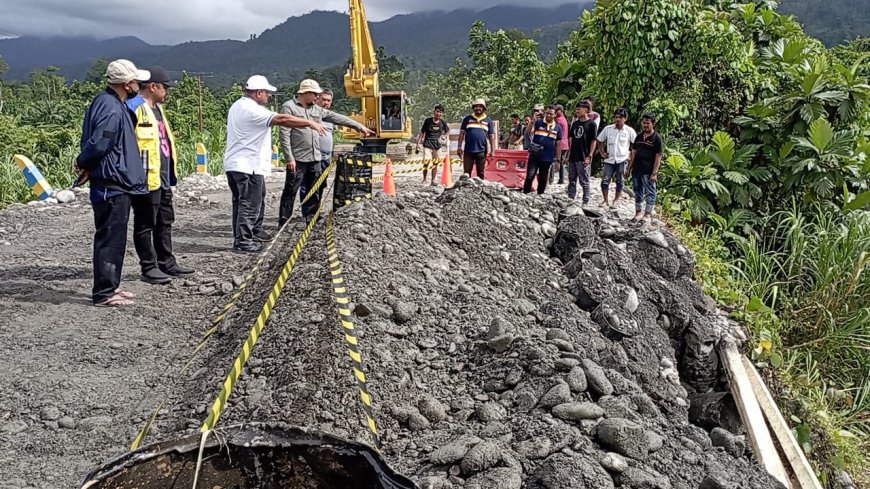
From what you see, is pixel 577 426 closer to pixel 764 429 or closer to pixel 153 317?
pixel 764 429

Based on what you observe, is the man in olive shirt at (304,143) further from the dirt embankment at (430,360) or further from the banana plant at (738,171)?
the banana plant at (738,171)

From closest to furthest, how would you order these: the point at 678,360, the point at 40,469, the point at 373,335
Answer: the point at 40,469 → the point at 373,335 → the point at 678,360

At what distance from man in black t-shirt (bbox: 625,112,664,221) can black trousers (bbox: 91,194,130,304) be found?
5939 mm

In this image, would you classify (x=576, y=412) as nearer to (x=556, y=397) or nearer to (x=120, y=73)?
(x=556, y=397)

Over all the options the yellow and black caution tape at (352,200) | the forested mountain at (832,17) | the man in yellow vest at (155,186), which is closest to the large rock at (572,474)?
the man in yellow vest at (155,186)

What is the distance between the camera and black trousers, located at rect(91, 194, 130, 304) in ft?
15.4

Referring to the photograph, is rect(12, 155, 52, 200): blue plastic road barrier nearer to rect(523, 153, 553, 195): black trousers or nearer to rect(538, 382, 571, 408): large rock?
rect(523, 153, 553, 195): black trousers

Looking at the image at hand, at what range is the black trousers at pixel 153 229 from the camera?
5.14 meters

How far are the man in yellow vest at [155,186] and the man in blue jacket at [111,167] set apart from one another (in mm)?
143

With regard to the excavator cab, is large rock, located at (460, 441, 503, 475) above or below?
below

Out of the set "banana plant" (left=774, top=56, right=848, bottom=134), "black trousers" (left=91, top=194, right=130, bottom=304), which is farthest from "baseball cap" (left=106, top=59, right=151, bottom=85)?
"banana plant" (left=774, top=56, right=848, bottom=134)

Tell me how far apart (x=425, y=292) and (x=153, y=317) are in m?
1.99

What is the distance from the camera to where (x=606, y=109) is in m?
12.3

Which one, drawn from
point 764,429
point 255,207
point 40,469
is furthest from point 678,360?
point 40,469
